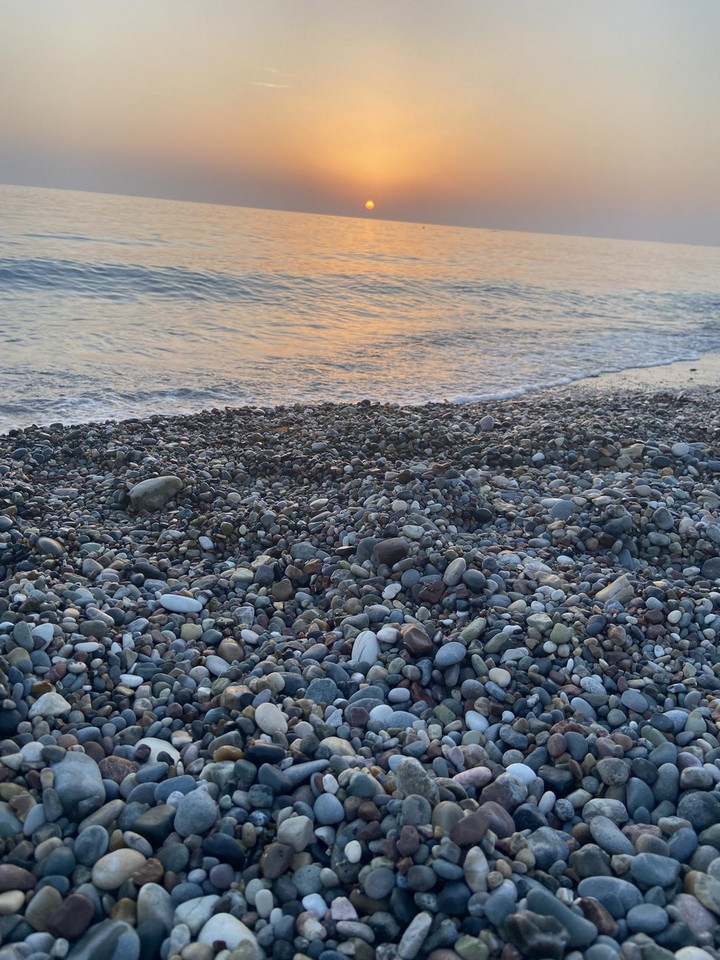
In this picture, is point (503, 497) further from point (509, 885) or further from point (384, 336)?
point (384, 336)

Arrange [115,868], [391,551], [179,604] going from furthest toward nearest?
Answer: [391,551] → [179,604] → [115,868]

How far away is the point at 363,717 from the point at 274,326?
12.0m

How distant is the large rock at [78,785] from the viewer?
1.94 meters

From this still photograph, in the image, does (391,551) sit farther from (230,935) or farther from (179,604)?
(230,935)

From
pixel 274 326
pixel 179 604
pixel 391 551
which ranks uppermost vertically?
pixel 274 326

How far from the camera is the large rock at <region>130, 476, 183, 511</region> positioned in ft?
14.3

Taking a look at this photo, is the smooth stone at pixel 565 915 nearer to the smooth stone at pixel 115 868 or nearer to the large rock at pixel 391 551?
the smooth stone at pixel 115 868

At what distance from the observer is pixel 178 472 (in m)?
4.76

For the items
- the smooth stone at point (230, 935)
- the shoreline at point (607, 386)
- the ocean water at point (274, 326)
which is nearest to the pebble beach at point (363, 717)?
the smooth stone at point (230, 935)

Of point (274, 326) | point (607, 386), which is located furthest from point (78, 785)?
point (274, 326)

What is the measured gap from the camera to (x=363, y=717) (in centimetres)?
237

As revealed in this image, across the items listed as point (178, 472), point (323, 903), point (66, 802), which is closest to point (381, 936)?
point (323, 903)

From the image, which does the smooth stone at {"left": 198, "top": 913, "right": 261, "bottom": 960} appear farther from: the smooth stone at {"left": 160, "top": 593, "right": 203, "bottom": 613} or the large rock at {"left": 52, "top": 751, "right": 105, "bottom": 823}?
the smooth stone at {"left": 160, "top": 593, "right": 203, "bottom": 613}

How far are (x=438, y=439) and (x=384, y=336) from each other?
8358 millimetres
